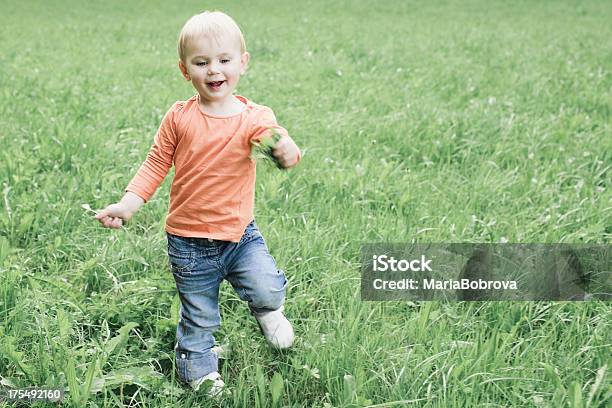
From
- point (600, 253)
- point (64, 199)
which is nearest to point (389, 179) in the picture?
point (600, 253)

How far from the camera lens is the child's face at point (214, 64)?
2143mm

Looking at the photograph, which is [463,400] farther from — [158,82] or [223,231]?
[158,82]

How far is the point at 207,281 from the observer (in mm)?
2416

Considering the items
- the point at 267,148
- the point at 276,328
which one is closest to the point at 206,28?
the point at 267,148

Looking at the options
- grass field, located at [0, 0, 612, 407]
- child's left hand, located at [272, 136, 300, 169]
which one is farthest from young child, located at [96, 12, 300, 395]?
grass field, located at [0, 0, 612, 407]

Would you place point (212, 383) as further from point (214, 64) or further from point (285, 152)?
point (214, 64)

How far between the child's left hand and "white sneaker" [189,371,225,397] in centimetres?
85

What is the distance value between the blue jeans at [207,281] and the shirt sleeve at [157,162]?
0.20 m

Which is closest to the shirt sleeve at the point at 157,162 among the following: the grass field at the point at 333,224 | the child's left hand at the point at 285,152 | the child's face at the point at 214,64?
the child's face at the point at 214,64

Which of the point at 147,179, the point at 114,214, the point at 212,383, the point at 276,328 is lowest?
the point at 212,383

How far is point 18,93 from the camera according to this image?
239 inches

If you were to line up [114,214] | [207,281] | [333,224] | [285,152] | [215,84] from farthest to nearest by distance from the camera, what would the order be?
1. [333,224]
2. [207,281]
3. [114,214]
4. [215,84]
5. [285,152]

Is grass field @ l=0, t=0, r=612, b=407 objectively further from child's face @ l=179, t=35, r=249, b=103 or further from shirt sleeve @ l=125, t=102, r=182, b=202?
child's face @ l=179, t=35, r=249, b=103

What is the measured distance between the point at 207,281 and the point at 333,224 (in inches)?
48.8
